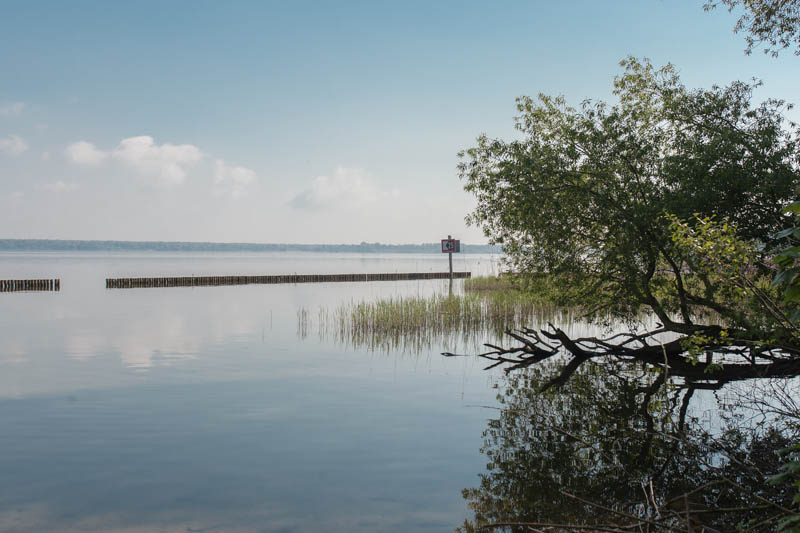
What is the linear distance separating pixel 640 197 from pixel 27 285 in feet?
131

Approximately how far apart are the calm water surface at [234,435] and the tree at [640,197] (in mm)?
3602

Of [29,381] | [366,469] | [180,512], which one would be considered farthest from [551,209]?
[29,381]

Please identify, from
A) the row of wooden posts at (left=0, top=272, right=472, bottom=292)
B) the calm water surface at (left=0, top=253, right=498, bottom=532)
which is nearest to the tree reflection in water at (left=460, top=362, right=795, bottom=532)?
the calm water surface at (left=0, top=253, right=498, bottom=532)

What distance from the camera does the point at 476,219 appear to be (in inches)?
622

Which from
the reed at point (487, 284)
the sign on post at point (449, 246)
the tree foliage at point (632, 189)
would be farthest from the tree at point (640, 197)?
the sign on post at point (449, 246)

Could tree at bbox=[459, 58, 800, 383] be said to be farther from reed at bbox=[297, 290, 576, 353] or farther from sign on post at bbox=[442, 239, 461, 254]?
sign on post at bbox=[442, 239, 461, 254]

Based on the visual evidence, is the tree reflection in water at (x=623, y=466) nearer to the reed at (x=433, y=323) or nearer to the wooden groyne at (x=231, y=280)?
the reed at (x=433, y=323)

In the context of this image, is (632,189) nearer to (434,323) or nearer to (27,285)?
(434,323)

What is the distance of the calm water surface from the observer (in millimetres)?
6898

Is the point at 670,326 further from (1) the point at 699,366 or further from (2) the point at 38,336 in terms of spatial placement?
(2) the point at 38,336

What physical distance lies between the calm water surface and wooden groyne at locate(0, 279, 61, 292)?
22.6 m

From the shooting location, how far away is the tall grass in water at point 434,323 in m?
19.1

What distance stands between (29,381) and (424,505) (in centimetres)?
1107

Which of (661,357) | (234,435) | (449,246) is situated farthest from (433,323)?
(449,246)
